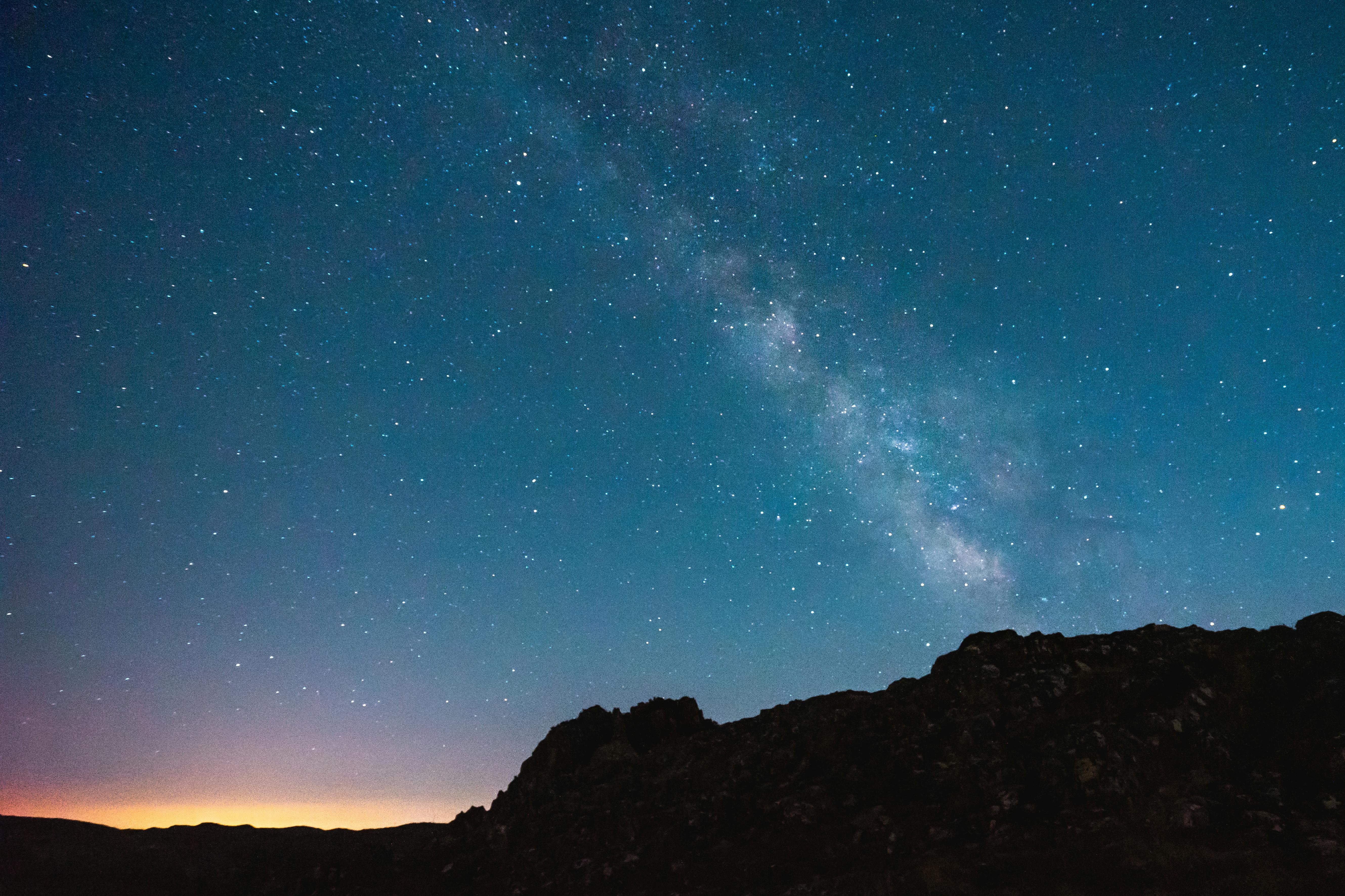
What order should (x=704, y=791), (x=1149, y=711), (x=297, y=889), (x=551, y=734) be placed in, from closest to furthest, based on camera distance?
(x=1149, y=711) < (x=704, y=791) < (x=297, y=889) < (x=551, y=734)

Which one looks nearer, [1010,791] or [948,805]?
[1010,791]

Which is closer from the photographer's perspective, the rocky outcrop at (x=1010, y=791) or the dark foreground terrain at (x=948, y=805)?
the rocky outcrop at (x=1010, y=791)

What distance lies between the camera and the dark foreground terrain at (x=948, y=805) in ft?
58.2

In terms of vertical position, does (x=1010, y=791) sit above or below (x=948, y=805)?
above

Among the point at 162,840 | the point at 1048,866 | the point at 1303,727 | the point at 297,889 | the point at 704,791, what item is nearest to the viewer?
the point at 1048,866

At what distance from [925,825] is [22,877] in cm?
4096

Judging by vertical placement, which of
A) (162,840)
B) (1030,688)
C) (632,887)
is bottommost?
(632,887)

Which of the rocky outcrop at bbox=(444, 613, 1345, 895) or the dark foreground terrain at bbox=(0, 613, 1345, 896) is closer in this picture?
the rocky outcrop at bbox=(444, 613, 1345, 895)

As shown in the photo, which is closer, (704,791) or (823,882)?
(823,882)

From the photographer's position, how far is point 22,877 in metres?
32.6

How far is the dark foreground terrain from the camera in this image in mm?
17750

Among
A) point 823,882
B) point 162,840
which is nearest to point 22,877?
point 162,840

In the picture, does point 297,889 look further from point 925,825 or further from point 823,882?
point 925,825

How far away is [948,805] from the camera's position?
21.4 meters
